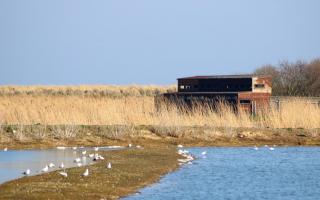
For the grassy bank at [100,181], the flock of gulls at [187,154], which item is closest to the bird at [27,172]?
the grassy bank at [100,181]

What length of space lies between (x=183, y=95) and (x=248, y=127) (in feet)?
28.4

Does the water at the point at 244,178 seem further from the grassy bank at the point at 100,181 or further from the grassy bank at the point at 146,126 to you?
the grassy bank at the point at 146,126

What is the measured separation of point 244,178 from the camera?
77.0ft

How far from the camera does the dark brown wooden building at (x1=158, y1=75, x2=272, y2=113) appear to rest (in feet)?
145

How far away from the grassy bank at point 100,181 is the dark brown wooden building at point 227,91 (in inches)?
605

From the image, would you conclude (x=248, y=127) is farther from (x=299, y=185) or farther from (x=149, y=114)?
(x=299, y=185)

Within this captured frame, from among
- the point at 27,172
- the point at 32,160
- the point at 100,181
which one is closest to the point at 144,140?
the point at 32,160

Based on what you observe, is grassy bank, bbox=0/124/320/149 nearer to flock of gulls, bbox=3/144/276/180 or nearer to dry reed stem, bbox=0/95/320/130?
dry reed stem, bbox=0/95/320/130

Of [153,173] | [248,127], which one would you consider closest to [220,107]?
[248,127]

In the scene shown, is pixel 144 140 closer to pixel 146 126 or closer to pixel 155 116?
pixel 146 126

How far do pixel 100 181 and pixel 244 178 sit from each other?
15.8 ft

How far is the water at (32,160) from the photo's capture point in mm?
23734

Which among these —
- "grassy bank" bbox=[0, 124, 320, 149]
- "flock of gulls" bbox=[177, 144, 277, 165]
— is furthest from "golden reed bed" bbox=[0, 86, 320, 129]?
"flock of gulls" bbox=[177, 144, 277, 165]

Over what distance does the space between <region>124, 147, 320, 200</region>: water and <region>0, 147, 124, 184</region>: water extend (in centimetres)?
411
